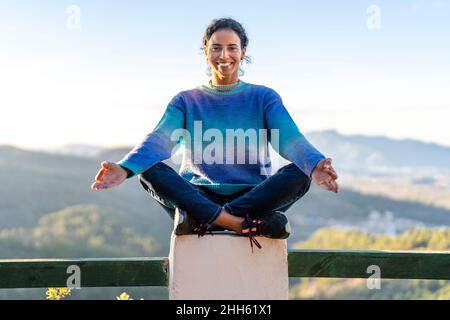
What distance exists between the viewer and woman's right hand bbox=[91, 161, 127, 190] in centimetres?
195

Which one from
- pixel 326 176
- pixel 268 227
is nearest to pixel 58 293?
pixel 268 227

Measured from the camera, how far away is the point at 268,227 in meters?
1.94

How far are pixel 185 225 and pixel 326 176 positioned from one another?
51cm

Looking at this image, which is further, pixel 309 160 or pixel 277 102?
pixel 277 102

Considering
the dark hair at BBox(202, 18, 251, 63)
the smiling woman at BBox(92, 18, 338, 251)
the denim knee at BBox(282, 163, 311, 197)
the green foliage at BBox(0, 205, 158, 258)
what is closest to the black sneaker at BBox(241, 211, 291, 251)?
the smiling woman at BBox(92, 18, 338, 251)

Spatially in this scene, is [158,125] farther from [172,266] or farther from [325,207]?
[325,207]

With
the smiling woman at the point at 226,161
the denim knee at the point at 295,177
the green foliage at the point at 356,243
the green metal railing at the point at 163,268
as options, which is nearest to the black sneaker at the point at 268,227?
the smiling woman at the point at 226,161

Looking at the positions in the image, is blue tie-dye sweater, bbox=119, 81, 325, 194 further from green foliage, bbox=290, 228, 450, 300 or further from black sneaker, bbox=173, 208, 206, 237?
green foliage, bbox=290, 228, 450, 300

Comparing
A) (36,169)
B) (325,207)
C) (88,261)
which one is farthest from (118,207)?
(88,261)

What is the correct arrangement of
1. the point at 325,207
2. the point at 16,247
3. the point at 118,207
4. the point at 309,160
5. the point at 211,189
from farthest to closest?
the point at 325,207, the point at 118,207, the point at 16,247, the point at 211,189, the point at 309,160

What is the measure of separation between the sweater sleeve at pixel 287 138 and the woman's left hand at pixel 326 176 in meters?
0.03

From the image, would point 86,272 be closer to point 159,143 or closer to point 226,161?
point 159,143

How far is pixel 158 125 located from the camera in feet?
7.27

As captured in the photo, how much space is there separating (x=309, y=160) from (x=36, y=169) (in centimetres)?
3281
